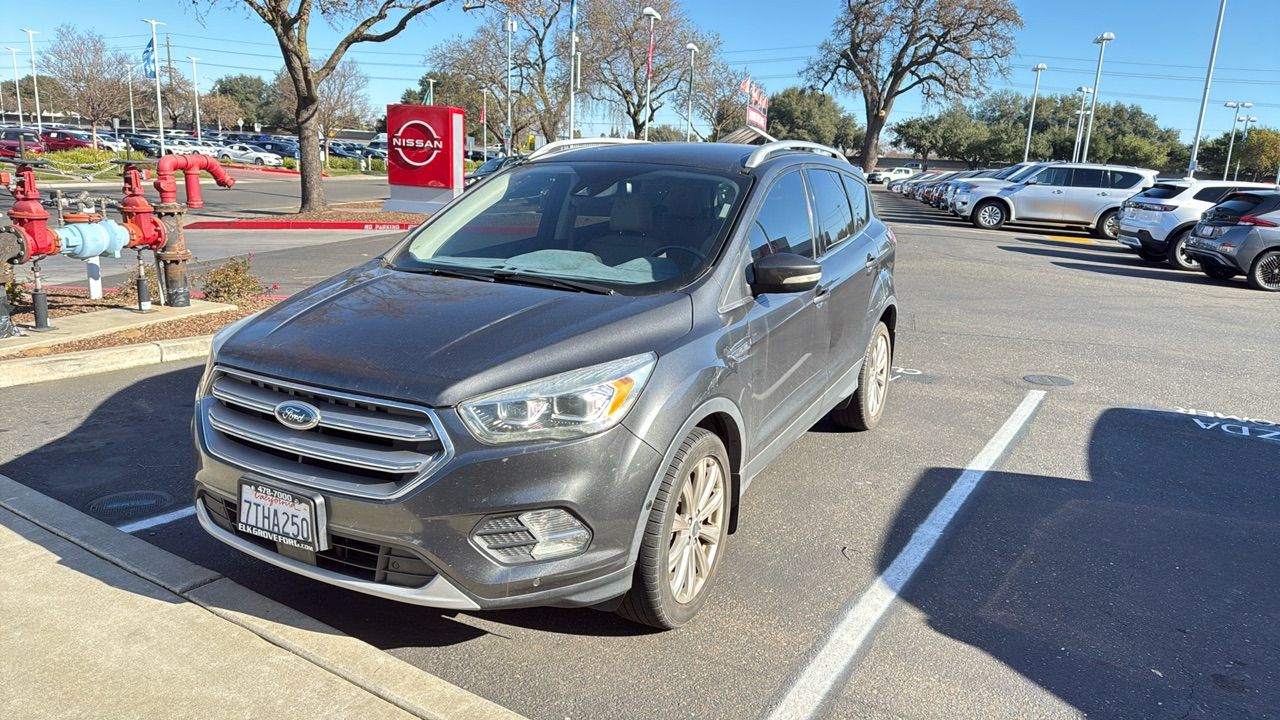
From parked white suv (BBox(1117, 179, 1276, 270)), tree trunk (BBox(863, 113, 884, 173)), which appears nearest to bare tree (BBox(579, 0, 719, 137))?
tree trunk (BBox(863, 113, 884, 173))

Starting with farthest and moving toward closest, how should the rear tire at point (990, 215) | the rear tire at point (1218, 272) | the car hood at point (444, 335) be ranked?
the rear tire at point (990, 215), the rear tire at point (1218, 272), the car hood at point (444, 335)

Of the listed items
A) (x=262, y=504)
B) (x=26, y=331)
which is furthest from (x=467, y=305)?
(x=26, y=331)

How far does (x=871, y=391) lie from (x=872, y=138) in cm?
5045

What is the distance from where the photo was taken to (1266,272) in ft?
46.7

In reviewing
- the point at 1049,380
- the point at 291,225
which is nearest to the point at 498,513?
the point at 1049,380

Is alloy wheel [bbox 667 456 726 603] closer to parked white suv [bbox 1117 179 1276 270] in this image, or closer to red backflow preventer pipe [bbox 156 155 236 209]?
red backflow preventer pipe [bbox 156 155 236 209]

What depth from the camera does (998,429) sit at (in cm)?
623

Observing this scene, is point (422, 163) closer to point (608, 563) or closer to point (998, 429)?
point (998, 429)

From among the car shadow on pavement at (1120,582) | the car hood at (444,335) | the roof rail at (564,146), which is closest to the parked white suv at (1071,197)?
the car shadow on pavement at (1120,582)

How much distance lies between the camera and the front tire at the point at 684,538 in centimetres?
315

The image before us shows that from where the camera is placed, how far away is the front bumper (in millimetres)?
2824

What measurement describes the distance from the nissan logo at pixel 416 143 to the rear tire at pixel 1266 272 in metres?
16.8

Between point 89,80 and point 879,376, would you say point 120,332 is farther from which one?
point 89,80

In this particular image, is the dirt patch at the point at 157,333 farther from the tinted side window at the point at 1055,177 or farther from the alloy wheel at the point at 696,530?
the tinted side window at the point at 1055,177
